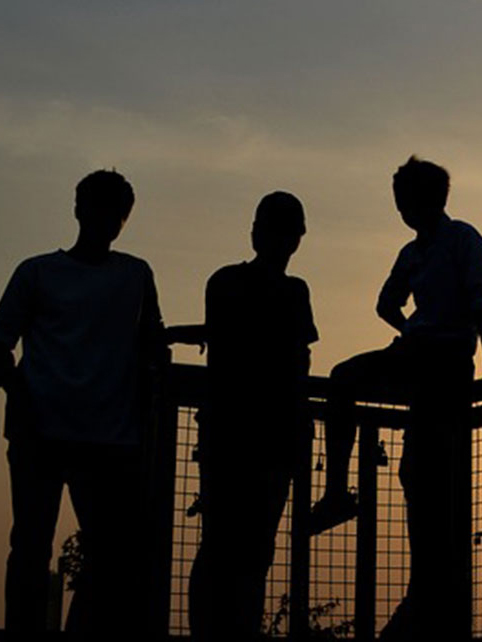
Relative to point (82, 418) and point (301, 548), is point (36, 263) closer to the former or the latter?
point (82, 418)

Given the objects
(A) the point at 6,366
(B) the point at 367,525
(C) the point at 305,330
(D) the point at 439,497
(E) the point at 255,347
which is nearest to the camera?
(A) the point at 6,366

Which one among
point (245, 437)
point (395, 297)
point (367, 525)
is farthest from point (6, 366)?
point (367, 525)

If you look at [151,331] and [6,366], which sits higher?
[151,331]

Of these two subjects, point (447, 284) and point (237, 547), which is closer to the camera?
point (237, 547)

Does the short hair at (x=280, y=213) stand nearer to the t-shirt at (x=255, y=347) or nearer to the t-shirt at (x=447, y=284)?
the t-shirt at (x=255, y=347)

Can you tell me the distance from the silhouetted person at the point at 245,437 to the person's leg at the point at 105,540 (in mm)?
402

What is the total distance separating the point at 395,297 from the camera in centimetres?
746

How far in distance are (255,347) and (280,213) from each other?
0.65m

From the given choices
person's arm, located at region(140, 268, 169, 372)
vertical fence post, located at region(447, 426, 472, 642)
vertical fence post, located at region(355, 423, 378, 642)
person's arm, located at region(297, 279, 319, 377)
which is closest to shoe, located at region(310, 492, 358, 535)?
vertical fence post, located at region(447, 426, 472, 642)

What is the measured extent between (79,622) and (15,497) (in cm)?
63

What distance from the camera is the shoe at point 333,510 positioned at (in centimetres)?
698

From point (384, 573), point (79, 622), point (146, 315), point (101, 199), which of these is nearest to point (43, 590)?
point (79, 622)

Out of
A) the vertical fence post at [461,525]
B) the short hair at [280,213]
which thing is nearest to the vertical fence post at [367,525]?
the vertical fence post at [461,525]

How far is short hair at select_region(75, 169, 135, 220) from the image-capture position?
6.58m
